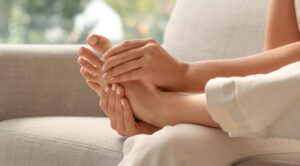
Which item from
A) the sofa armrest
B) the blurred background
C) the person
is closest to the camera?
the person

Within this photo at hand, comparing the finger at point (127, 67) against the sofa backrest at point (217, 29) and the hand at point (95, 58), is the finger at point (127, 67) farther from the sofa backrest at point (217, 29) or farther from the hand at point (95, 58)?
the sofa backrest at point (217, 29)

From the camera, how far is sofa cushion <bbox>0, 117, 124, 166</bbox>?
3.52 feet

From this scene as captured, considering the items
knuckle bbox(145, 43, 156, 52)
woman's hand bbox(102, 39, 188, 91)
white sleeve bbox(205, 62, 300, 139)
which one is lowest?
woman's hand bbox(102, 39, 188, 91)

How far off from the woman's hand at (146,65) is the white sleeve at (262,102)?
1.00 ft

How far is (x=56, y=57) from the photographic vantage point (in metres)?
1.45

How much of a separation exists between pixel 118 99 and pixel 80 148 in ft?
0.42

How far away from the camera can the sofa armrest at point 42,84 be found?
54.7 inches

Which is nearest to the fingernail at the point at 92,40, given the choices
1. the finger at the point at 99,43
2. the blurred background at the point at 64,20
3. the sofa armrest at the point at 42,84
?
the finger at the point at 99,43

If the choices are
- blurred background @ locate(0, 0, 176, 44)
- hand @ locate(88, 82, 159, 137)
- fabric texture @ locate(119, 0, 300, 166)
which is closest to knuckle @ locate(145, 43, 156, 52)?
hand @ locate(88, 82, 159, 137)

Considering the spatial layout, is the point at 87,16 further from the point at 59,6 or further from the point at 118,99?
the point at 118,99

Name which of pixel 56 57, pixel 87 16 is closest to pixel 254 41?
pixel 56 57

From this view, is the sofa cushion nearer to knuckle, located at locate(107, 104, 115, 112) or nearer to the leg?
knuckle, located at locate(107, 104, 115, 112)

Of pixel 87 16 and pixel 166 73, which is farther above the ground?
pixel 166 73

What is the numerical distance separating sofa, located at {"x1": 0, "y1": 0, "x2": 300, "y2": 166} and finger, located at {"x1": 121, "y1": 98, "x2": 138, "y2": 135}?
5 centimetres
